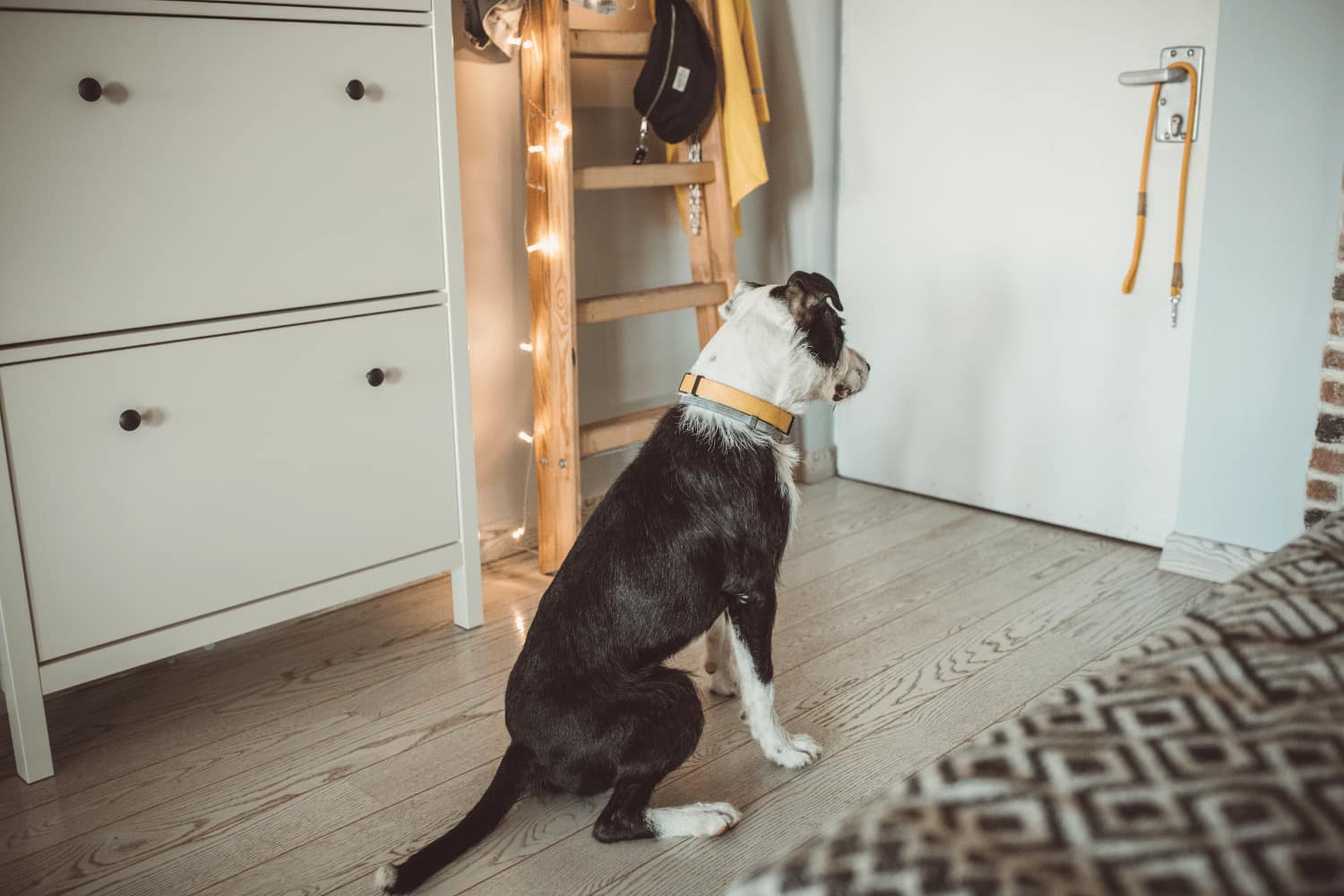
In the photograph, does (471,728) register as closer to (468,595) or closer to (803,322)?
(468,595)

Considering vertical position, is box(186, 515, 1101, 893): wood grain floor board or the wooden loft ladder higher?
the wooden loft ladder

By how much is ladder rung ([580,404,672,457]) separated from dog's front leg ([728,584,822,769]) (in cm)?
99

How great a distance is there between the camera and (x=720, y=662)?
82.5 inches

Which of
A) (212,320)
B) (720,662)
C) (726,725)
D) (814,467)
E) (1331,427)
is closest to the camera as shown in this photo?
(212,320)

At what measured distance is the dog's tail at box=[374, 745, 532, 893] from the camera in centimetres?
144

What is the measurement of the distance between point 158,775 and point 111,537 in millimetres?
419

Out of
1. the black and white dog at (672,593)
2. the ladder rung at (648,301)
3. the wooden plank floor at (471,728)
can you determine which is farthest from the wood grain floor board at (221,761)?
the ladder rung at (648,301)

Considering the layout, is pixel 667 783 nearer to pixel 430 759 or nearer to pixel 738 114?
pixel 430 759

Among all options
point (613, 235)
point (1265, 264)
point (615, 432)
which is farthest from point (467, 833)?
point (1265, 264)

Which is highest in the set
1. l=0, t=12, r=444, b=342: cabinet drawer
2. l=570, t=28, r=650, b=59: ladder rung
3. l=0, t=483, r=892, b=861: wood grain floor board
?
l=570, t=28, r=650, b=59: ladder rung

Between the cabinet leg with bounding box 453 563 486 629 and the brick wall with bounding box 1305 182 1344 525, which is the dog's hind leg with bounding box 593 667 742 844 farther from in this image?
the brick wall with bounding box 1305 182 1344 525

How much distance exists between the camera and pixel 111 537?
1.81 m

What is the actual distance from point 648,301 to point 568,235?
0.31 metres

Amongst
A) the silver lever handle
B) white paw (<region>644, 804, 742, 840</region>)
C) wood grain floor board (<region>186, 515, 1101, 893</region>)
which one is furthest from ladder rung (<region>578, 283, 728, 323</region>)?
white paw (<region>644, 804, 742, 840</region>)
